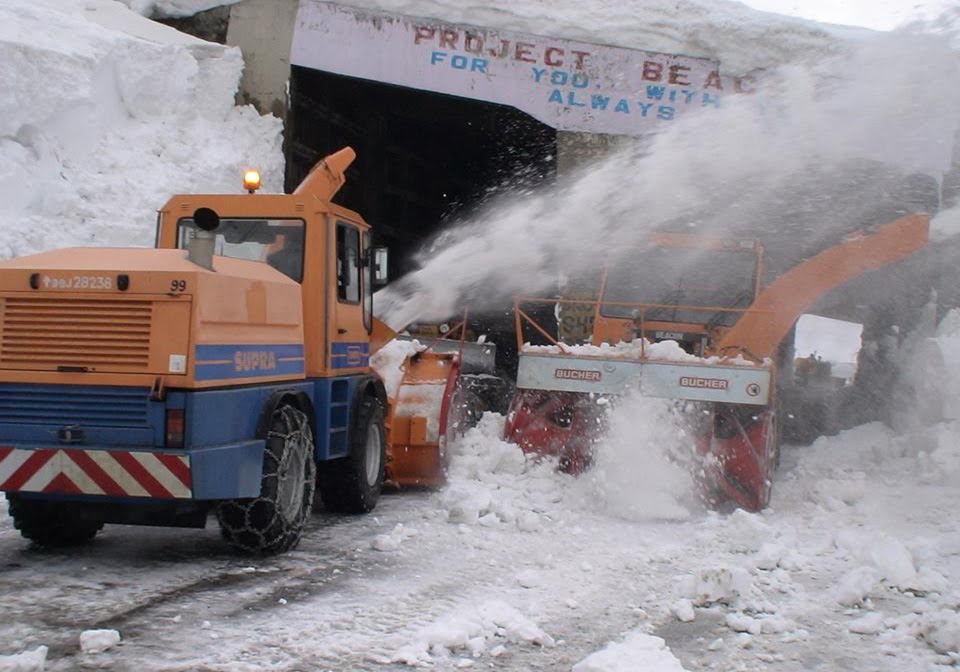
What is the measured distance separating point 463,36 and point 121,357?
10.3 m

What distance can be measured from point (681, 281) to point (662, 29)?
6.39 metres

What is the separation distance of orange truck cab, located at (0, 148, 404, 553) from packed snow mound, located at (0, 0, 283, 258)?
5.40 metres

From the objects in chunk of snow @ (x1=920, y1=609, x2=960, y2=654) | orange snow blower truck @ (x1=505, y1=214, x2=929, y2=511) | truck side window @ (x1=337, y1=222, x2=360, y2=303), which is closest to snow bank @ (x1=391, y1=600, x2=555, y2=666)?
chunk of snow @ (x1=920, y1=609, x2=960, y2=654)

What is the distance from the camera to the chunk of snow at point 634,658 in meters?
4.24

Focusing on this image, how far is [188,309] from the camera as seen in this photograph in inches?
213

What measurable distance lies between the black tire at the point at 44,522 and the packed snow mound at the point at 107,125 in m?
5.08

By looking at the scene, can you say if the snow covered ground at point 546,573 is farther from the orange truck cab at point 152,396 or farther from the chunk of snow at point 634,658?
the orange truck cab at point 152,396

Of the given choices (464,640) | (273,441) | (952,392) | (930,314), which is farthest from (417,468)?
(930,314)

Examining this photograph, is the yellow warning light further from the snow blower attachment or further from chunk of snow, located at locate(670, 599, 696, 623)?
chunk of snow, located at locate(670, 599, 696, 623)

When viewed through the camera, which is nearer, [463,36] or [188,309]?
[188,309]

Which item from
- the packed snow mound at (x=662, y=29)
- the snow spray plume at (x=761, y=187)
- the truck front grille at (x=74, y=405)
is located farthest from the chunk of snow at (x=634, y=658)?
the packed snow mound at (x=662, y=29)

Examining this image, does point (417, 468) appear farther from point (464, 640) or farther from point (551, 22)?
point (551, 22)

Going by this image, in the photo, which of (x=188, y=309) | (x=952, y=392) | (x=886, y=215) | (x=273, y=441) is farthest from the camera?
(x=886, y=215)

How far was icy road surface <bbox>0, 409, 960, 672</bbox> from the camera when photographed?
180 inches
